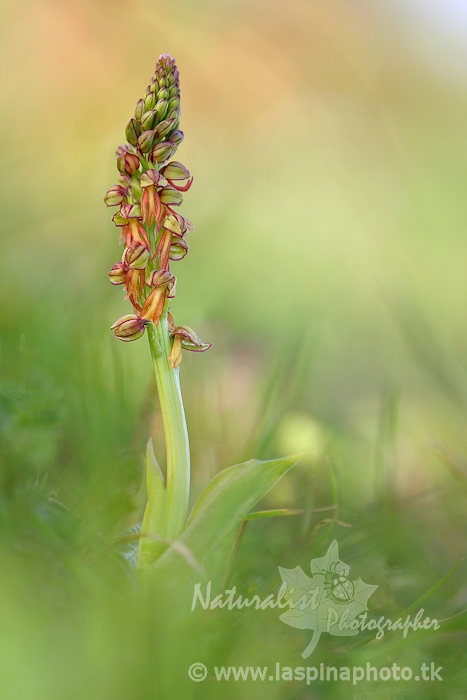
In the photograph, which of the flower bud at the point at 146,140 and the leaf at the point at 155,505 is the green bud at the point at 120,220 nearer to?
the flower bud at the point at 146,140

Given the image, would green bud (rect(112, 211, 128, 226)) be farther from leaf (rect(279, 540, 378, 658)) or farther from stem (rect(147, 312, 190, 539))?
leaf (rect(279, 540, 378, 658))

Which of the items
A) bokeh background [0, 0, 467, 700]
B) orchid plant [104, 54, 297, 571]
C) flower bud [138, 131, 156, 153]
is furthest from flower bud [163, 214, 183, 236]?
bokeh background [0, 0, 467, 700]

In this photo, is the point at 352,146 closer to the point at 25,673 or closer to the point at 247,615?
the point at 247,615

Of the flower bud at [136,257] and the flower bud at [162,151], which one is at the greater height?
the flower bud at [162,151]

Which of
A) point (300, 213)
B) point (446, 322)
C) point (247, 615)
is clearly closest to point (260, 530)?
point (247, 615)

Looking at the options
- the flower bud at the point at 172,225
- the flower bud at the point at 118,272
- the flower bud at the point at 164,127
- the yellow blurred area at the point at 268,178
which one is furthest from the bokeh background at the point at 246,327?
the flower bud at the point at 164,127
